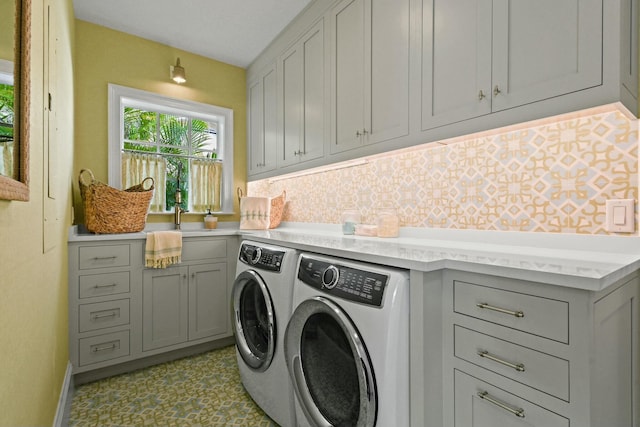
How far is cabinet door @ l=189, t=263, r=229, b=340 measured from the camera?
250 cm

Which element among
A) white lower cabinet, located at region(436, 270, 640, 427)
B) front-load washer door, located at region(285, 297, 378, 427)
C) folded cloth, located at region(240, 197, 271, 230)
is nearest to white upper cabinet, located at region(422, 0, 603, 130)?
white lower cabinet, located at region(436, 270, 640, 427)

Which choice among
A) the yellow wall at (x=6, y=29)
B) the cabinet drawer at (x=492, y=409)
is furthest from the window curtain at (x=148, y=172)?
the cabinet drawer at (x=492, y=409)

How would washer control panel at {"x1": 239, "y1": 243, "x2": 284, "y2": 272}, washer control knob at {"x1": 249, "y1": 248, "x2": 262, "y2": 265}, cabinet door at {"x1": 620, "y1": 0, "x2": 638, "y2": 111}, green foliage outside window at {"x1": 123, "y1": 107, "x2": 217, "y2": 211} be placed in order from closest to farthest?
cabinet door at {"x1": 620, "y1": 0, "x2": 638, "y2": 111}
washer control panel at {"x1": 239, "y1": 243, "x2": 284, "y2": 272}
washer control knob at {"x1": 249, "y1": 248, "x2": 262, "y2": 265}
green foliage outside window at {"x1": 123, "y1": 107, "x2": 217, "y2": 211}

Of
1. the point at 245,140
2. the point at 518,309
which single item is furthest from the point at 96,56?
the point at 518,309

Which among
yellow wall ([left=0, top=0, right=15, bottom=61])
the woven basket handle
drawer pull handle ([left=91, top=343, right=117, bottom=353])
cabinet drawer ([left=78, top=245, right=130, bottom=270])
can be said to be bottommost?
drawer pull handle ([left=91, top=343, right=117, bottom=353])

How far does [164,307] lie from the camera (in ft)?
7.80

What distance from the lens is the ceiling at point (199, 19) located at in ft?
7.64

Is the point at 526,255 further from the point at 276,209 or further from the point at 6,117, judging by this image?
the point at 276,209

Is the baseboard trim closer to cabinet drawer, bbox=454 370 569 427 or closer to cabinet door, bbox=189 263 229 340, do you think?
cabinet door, bbox=189 263 229 340

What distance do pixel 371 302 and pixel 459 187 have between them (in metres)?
0.93

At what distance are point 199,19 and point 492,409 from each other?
301cm

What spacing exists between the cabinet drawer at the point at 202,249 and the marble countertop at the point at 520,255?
88 centimetres

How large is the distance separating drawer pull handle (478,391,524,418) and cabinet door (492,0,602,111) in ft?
3.29

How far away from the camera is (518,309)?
0.90 metres
